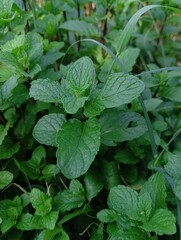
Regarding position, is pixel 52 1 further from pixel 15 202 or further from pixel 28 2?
pixel 15 202

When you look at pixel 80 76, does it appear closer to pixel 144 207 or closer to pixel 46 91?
pixel 46 91

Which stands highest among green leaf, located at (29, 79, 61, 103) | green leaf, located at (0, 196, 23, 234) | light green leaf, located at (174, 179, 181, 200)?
green leaf, located at (29, 79, 61, 103)

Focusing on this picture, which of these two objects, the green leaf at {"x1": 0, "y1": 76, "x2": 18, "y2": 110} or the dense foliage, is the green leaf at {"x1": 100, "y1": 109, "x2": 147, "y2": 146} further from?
the green leaf at {"x1": 0, "y1": 76, "x2": 18, "y2": 110}

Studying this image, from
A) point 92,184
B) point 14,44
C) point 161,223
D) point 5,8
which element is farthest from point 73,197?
point 5,8

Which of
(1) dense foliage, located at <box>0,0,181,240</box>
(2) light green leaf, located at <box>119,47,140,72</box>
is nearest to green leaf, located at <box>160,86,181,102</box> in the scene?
(1) dense foliage, located at <box>0,0,181,240</box>

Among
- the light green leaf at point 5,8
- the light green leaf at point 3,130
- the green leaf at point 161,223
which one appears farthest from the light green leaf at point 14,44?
the green leaf at point 161,223

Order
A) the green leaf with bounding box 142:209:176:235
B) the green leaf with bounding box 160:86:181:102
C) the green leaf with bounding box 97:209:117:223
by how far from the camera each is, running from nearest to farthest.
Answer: the green leaf with bounding box 142:209:176:235, the green leaf with bounding box 97:209:117:223, the green leaf with bounding box 160:86:181:102
